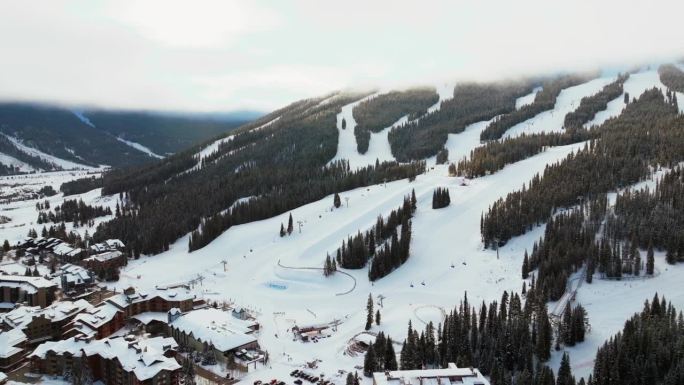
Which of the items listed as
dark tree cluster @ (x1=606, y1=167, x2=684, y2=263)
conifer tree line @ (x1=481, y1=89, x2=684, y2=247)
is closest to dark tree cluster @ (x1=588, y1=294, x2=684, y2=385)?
dark tree cluster @ (x1=606, y1=167, x2=684, y2=263)

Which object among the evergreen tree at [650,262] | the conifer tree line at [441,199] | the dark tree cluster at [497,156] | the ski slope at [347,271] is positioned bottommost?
the ski slope at [347,271]

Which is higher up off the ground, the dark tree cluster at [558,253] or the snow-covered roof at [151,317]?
the dark tree cluster at [558,253]

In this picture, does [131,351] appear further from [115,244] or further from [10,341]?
[115,244]

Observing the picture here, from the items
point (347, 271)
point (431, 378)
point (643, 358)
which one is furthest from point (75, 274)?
point (643, 358)

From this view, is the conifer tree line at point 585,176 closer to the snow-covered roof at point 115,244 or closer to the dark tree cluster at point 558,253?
the dark tree cluster at point 558,253

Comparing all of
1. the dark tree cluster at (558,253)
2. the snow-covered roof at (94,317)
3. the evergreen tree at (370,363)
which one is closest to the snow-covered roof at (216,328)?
the snow-covered roof at (94,317)

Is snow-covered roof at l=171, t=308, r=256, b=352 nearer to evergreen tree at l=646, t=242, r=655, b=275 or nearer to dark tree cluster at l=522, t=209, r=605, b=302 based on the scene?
dark tree cluster at l=522, t=209, r=605, b=302
